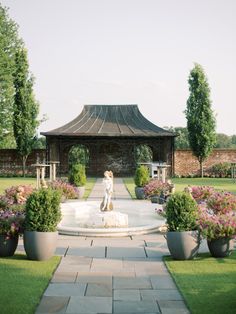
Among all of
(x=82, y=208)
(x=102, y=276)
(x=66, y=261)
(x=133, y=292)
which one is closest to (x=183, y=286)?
(x=133, y=292)

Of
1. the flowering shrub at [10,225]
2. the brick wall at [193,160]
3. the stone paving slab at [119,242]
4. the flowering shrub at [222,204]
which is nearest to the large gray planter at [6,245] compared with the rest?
the flowering shrub at [10,225]

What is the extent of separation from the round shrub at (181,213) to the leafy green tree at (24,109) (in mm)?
26214

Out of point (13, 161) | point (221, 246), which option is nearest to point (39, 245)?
point (221, 246)

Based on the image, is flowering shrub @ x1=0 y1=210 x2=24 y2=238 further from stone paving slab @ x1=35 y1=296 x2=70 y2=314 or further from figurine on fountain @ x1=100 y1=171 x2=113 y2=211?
figurine on fountain @ x1=100 y1=171 x2=113 y2=211

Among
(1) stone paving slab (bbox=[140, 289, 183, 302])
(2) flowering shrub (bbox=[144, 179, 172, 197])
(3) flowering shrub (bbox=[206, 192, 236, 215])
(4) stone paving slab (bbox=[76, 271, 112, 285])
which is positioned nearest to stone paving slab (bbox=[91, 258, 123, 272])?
(4) stone paving slab (bbox=[76, 271, 112, 285])

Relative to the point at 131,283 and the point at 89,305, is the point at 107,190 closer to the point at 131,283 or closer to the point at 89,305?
the point at 131,283

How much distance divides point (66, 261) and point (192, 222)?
246cm

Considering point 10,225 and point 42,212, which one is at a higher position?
point 42,212

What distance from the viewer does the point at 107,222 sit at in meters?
11.5

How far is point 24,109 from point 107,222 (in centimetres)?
2451

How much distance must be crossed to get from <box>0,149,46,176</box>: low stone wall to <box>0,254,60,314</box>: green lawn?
26.4 meters

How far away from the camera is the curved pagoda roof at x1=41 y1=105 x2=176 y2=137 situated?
31.5 metres

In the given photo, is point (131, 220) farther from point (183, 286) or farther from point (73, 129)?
point (73, 129)

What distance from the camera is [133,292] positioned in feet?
20.2
